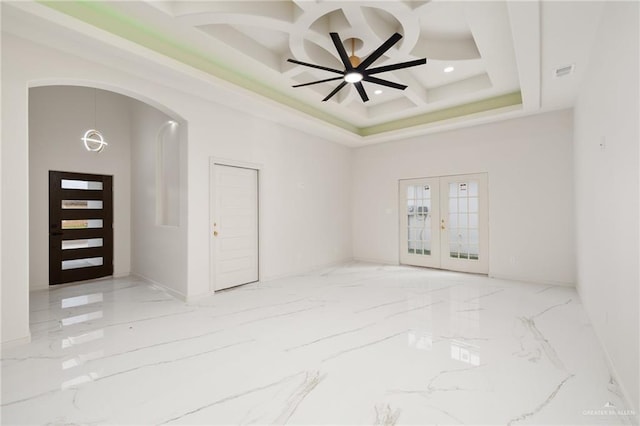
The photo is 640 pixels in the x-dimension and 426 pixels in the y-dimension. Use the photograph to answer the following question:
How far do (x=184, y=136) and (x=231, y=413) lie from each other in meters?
3.67

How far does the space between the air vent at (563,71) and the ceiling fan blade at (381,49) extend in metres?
2.09

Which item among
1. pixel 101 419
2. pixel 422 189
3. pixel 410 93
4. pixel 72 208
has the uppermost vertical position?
pixel 410 93

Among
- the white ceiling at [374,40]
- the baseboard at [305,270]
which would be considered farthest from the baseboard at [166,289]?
the white ceiling at [374,40]

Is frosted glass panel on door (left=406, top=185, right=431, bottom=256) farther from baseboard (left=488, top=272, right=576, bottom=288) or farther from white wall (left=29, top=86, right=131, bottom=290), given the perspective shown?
white wall (left=29, top=86, right=131, bottom=290)

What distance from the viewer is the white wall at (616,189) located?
72.5 inches

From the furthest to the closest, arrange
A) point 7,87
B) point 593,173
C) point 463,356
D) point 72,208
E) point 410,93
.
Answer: point 72,208 < point 410,93 < point 593,173 < point 7,87 < point 463,356

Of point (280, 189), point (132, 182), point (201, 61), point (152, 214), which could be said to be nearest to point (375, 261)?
point (280, 189)

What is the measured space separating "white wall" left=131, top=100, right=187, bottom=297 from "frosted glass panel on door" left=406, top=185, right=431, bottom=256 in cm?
466

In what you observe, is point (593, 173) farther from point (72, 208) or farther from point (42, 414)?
point (72, 208)

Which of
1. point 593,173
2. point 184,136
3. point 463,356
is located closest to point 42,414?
point 463,356

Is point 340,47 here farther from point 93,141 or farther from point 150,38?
point 93,141

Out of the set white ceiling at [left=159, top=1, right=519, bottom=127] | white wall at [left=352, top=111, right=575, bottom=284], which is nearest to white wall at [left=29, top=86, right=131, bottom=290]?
white ceiling at [left=159, top=1, right=519, bottom=127]

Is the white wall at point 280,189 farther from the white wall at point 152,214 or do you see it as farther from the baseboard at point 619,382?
the baseboard at point 619,382

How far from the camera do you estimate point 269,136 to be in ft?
17.9
